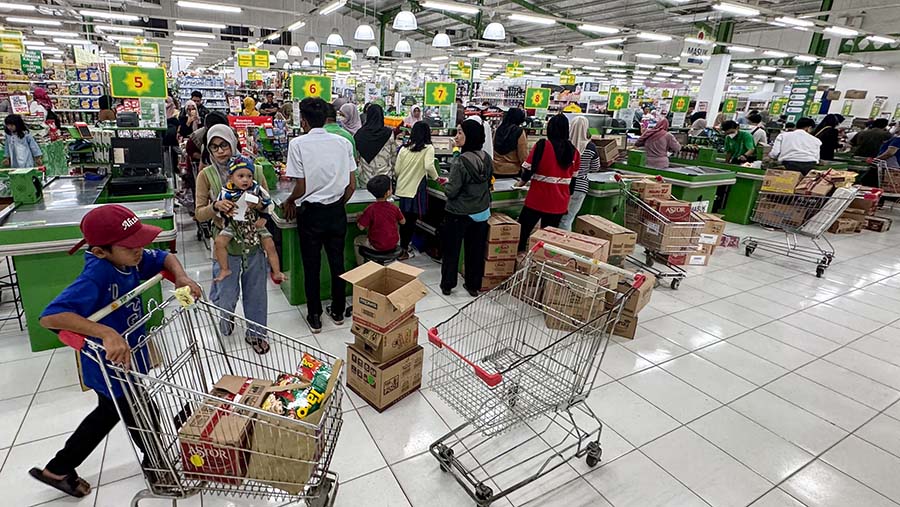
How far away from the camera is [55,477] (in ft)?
7.14

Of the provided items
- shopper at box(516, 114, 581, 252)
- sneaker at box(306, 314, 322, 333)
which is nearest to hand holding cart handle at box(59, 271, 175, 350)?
sneaker at box(306, 314, 322, 333)

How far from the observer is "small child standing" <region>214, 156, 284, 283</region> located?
118 inches

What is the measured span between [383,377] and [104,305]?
4.96 ft

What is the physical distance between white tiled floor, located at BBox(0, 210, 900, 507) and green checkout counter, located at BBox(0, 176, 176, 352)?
374mm

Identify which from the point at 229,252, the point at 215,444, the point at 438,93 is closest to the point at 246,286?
the point at 229,252

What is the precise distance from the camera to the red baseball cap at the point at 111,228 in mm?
1768

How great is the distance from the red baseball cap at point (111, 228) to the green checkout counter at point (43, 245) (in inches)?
47.5

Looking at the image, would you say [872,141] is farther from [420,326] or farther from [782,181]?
[420,326]

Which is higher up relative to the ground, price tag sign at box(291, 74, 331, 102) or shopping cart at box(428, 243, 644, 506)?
price tag sign at box(291, 74, 331, 102)

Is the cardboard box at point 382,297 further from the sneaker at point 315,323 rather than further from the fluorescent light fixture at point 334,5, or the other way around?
the fluorescent light fixture at point 334,5

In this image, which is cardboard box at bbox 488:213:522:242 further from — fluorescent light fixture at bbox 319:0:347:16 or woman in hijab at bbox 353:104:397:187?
fluorescent light fixture at bbox 319:0:347:16

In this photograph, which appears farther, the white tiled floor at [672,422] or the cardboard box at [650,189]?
the cardboard box at [650,189]

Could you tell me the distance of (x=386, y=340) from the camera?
2.88 meters

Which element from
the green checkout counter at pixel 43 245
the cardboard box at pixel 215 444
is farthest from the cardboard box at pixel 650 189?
the cardboard box at pixel 215 444
